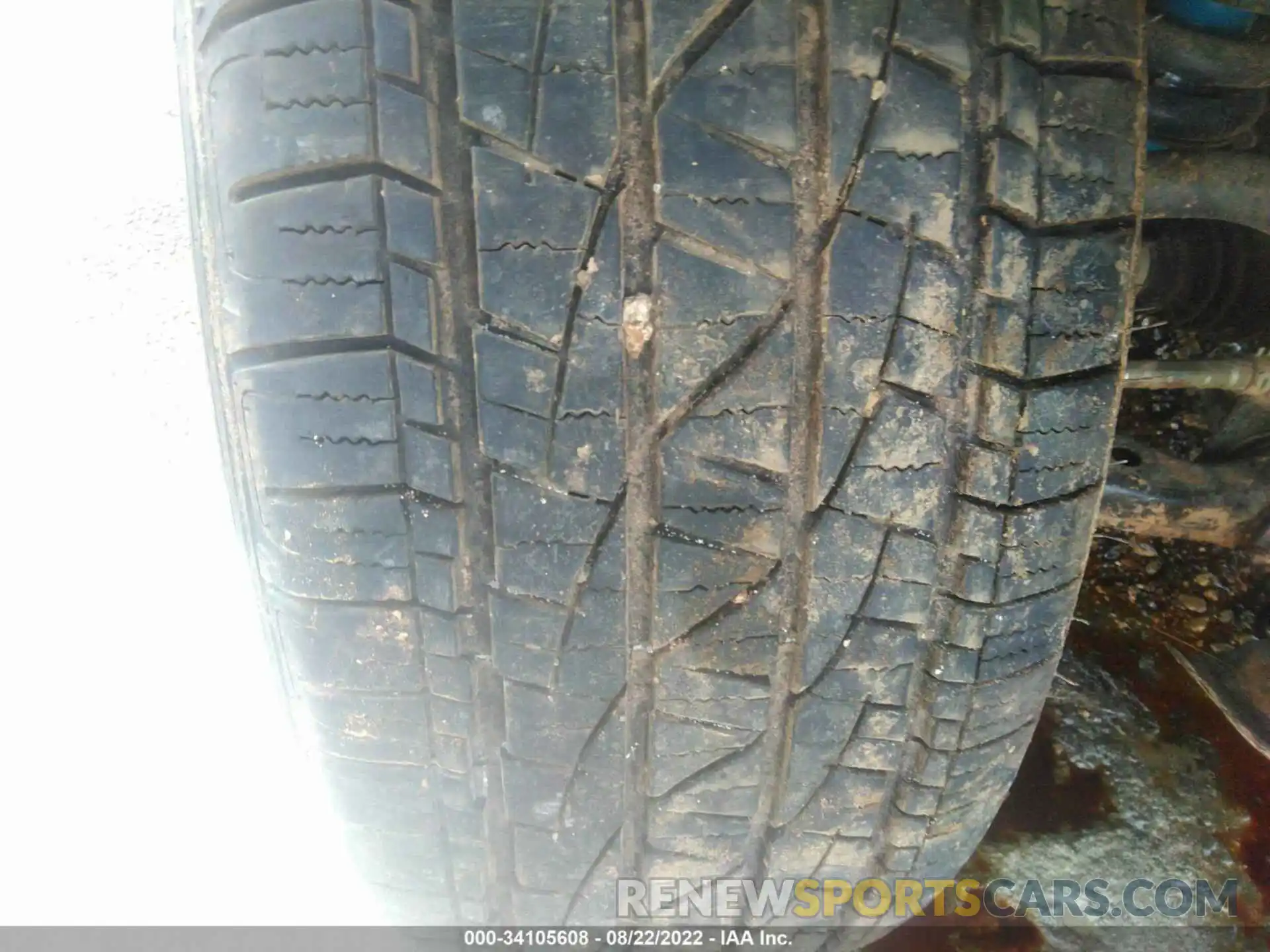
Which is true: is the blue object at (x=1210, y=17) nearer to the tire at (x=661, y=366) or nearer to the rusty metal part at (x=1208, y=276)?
the tire at (x=661, y=366)

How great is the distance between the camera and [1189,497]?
1.70 meters

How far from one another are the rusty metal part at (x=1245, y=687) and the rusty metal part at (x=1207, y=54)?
1.08 meters

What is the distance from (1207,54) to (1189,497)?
78 centimetres

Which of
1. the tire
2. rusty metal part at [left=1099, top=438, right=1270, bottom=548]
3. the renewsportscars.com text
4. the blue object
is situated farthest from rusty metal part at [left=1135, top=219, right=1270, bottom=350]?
the renewsportscars.com text

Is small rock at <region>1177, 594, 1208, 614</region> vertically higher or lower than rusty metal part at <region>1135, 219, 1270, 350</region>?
lower

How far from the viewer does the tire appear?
0.96 metres

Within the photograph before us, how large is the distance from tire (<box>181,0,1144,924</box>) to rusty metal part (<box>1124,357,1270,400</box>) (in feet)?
1.40

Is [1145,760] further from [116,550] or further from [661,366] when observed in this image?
[116,550]

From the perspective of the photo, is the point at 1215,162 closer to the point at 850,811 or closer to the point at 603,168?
the point at 603,168

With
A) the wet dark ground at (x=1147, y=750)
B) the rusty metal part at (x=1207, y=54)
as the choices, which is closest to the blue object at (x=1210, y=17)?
the rusty metal part at (x=1207, y=54)

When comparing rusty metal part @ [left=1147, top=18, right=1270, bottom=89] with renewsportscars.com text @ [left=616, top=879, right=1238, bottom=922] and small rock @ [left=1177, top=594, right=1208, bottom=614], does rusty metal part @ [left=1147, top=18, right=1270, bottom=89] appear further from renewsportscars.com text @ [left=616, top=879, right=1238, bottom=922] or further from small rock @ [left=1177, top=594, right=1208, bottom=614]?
small rock @ [left=1177, top=594, right=1208, bottom=614]

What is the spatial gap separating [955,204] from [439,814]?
92cm

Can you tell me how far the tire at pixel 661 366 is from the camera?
0.96 m

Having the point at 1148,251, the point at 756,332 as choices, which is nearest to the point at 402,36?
the point at 756,332
